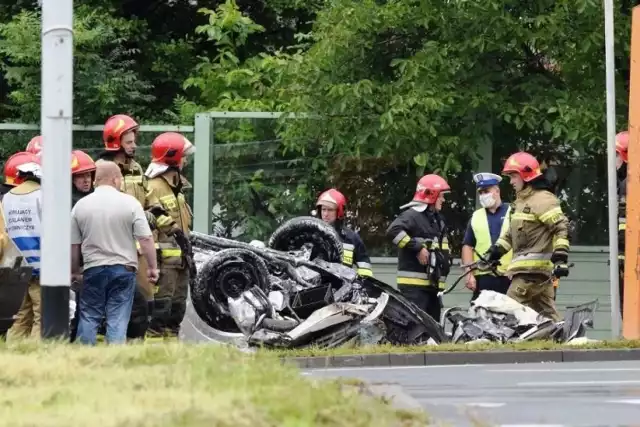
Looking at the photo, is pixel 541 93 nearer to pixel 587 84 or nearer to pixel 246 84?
pixel 587 84

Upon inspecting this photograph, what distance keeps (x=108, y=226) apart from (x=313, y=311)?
3.80 meters

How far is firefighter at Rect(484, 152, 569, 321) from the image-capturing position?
17094mm

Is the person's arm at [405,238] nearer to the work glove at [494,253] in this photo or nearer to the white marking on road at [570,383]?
the work glove at [494,253]

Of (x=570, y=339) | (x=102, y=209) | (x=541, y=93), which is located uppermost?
(x=541, y=93)

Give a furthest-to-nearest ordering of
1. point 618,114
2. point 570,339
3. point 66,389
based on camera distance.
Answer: point 618,114
point 570,339
point 66,389

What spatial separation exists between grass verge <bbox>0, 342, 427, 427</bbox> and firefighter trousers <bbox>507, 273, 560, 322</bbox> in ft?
25.4

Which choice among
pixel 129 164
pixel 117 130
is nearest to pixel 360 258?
pixel 129 164

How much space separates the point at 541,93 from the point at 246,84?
5980 mm

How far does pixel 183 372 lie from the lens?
860 cm

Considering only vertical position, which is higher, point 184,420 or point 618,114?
point 618,114

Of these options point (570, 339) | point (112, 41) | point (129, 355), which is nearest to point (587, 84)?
point (570, 339)

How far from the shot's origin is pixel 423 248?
694 inches

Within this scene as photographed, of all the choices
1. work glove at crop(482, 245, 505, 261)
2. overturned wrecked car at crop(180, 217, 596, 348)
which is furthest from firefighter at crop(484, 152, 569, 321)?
overturned wrecked car at crop(180, 217, 596, 348)

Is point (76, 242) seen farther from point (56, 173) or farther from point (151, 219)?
point (56, 173)
